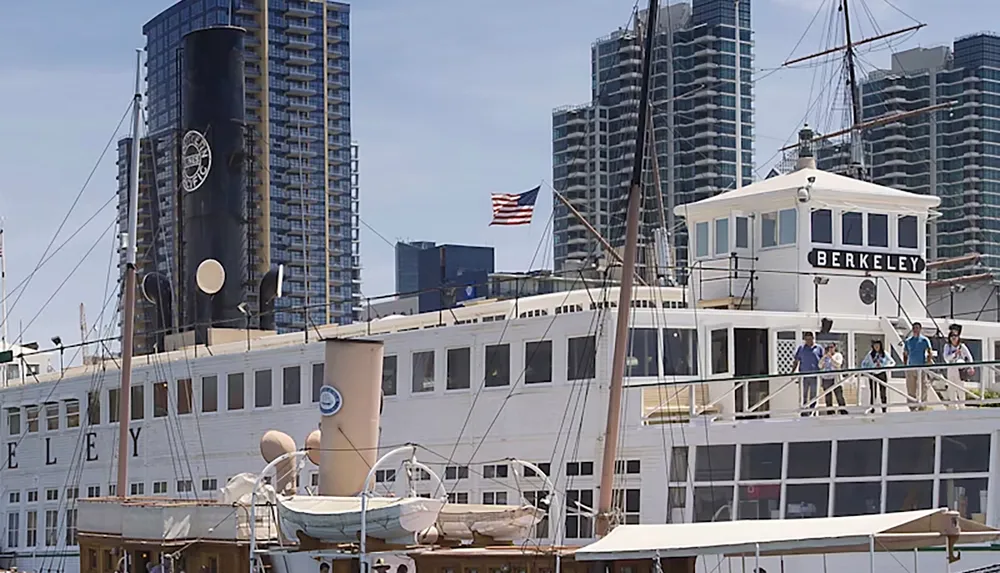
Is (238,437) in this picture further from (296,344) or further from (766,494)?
(766,494)

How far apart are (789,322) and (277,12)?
285 ft

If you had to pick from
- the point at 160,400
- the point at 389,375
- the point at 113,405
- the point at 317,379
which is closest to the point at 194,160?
the point at 113,405

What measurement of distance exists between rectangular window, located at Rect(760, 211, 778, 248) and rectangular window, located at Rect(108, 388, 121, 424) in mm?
13963

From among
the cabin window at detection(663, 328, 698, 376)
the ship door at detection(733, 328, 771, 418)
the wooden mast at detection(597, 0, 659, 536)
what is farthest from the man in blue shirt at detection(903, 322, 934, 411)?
the wooden mast at detection(597, 0, 659, 536)

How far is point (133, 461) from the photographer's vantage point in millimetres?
33156

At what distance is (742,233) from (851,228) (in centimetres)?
180

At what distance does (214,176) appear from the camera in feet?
119

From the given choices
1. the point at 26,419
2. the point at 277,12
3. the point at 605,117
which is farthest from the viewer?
the point at 277,12

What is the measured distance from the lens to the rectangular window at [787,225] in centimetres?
2712

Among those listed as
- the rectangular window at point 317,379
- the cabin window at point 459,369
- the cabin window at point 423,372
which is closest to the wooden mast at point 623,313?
the cabin window at point 459,369

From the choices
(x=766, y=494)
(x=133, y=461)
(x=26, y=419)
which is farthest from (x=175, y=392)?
(x=766, y=494)

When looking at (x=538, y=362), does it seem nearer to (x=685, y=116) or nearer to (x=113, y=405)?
(x=113, y=405)

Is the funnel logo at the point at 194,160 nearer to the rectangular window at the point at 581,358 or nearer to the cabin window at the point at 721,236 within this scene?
the cabin window at the point at 721,236

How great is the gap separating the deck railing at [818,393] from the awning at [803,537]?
3599mm
